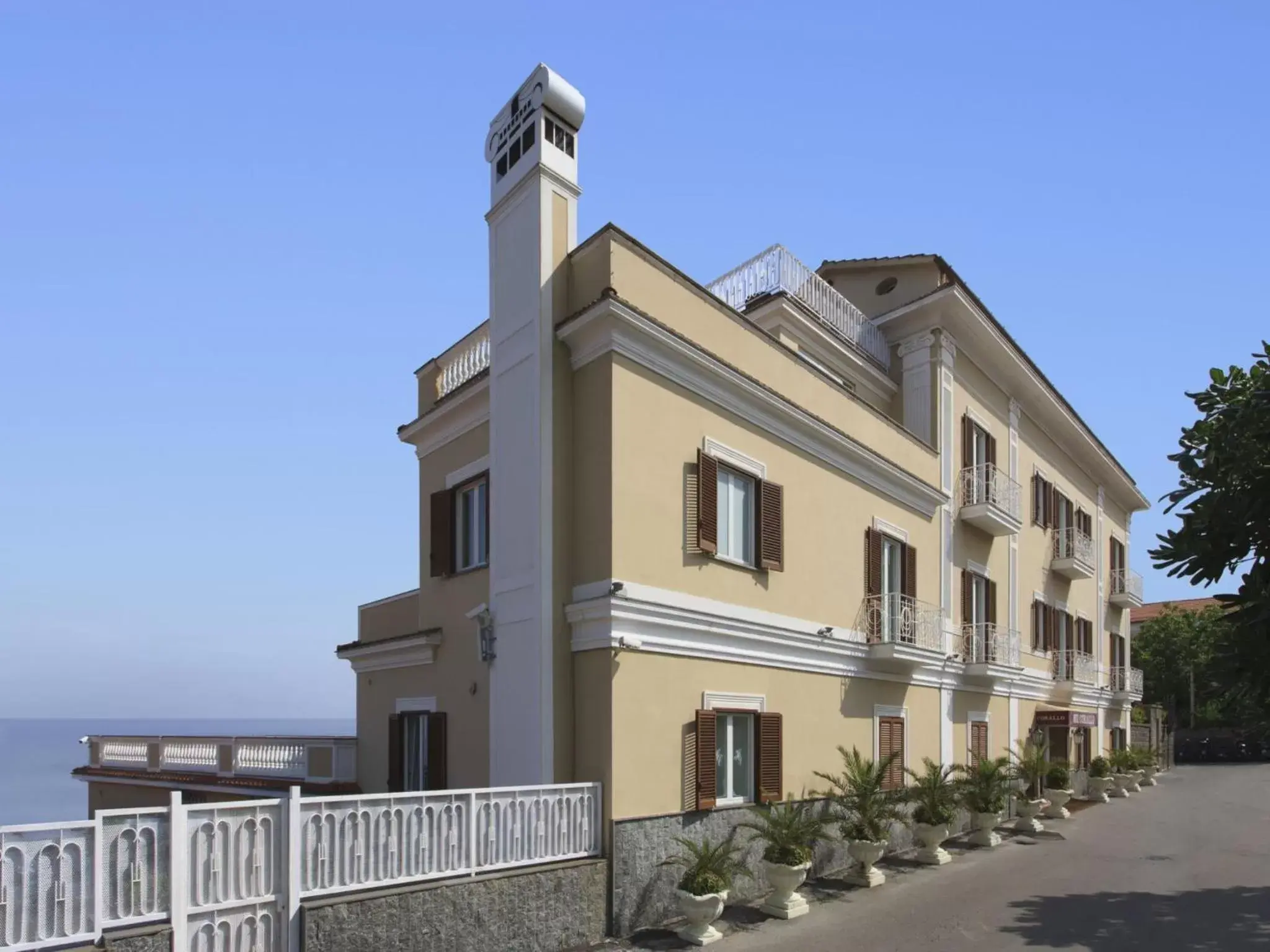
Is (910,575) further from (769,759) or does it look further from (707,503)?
(707,503)

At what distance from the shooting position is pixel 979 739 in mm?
22688

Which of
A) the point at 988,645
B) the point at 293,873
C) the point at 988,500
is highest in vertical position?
the point at 988,500

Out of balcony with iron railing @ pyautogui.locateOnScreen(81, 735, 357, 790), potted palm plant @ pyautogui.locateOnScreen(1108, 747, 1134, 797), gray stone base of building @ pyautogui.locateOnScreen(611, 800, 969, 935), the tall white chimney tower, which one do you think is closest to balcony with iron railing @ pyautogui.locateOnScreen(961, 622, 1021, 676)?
potted palm plant @ pyautogui.locateOnScreen(1108, 747, 1134, 797)

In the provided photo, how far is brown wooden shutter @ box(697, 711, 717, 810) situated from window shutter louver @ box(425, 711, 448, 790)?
4229mm

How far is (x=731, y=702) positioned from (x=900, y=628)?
5.61 metres

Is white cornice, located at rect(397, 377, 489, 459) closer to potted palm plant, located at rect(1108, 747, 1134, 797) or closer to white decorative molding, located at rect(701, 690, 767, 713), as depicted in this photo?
white decorative molding, located at rect(701, 690, 767, 713)

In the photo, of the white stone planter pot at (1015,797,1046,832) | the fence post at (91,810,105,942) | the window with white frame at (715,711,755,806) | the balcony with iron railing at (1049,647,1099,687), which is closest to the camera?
the fence post at (91,810,105,942)

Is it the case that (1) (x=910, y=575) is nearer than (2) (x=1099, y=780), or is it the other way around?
(1) (x=910, y=575)

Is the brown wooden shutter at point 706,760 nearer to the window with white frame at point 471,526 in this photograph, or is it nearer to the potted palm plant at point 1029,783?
the window with white frame at point 471,526

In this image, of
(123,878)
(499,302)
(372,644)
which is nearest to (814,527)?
(499,302)

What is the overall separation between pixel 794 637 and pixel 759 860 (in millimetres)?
3251

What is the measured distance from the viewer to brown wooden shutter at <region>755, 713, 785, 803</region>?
14.5 meters

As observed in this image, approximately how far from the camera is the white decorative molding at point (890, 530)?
18891 mm

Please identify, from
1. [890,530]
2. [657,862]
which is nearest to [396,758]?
[657,862]
